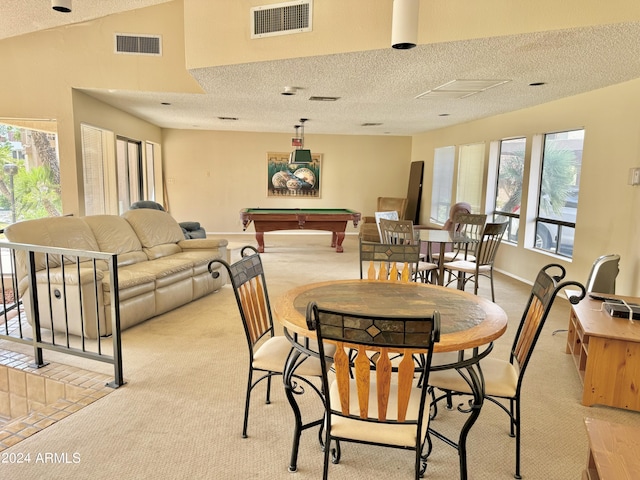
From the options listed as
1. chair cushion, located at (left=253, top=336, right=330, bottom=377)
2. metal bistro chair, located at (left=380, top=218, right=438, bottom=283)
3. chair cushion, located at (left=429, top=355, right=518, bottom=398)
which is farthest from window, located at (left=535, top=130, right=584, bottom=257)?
chair cushion, located at (left=253, top=336, right=330, bottom=377)

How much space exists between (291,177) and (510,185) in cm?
537

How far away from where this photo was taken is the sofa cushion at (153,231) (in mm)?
4762

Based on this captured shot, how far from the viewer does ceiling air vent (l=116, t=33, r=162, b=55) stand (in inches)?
213

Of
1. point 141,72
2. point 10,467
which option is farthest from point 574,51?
point 141,72

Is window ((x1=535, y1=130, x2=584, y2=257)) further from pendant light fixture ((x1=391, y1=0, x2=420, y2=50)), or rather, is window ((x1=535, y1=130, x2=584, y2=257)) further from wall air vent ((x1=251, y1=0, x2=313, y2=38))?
wall air vent ((x1=251, y1=0, x2=313, y2=38))

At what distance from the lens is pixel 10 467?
1.98 m

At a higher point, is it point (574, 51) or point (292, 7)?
point (292, 7)

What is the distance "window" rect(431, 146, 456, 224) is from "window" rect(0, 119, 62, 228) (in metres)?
6.72

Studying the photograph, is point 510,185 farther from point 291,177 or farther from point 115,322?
point 115,322

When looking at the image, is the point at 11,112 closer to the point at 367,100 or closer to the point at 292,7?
the point at 292,7

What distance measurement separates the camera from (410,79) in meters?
4.32

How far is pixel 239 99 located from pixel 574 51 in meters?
3.97

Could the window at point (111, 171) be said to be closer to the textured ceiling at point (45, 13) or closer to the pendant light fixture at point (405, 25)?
the textured ceiling at point (45, 13)

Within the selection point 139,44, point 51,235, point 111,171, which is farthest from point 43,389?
point 111,171
